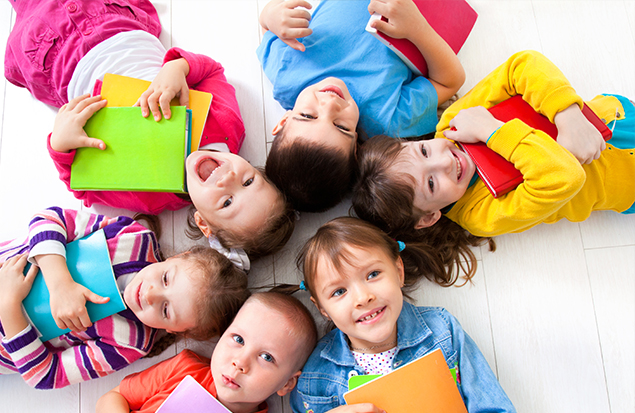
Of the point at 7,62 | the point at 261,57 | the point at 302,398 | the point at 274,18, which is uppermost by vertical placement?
the point at 274,18

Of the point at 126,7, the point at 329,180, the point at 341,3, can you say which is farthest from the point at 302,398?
the point at 126,7

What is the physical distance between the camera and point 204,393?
91 cm

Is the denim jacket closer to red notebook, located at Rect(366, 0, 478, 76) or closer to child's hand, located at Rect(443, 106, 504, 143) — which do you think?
child's hand, located at Rect(443, 106, 504, 143)

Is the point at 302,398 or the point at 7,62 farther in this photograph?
the point at 7,62

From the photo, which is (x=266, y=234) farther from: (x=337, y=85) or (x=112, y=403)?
(x=112, y=403)

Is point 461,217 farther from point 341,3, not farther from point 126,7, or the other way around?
point 126,7

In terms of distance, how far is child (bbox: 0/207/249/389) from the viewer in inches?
38.0

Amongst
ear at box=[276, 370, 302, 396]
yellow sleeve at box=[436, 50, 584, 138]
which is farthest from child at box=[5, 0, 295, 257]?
yellow sleeve at box=[436, 50, 584, 138]

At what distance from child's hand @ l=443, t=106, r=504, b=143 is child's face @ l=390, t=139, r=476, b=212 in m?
0.04

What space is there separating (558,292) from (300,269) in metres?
0.72

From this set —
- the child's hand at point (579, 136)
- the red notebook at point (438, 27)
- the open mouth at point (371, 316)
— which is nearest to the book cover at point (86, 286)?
the open mouth at point (371, 316)

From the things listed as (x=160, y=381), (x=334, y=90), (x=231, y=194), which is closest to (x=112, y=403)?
(x=160, y=381)

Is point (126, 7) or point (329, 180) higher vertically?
point (126, 7)

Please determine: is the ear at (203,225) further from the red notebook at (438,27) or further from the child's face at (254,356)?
the red notebook at (438,27)
